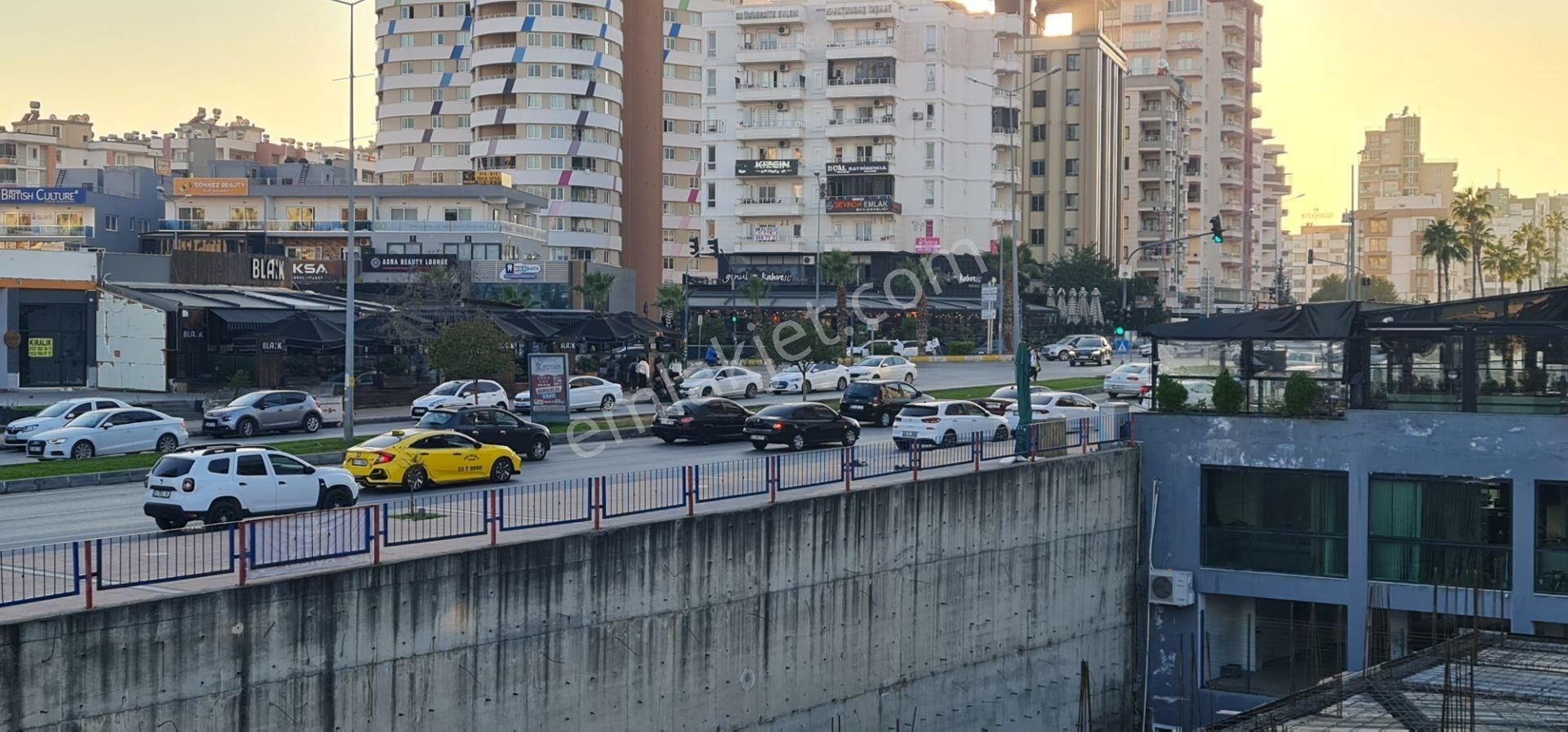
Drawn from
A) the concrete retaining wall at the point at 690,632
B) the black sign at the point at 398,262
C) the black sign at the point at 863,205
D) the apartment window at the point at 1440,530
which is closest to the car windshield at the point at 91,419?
the concrete retaining wall at the point at 690,632

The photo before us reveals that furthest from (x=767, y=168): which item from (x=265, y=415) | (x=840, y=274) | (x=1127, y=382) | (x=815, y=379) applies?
(x=265, y=415)

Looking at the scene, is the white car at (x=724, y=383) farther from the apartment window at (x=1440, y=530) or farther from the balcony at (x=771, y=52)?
the balcony at (x=771, y=52)

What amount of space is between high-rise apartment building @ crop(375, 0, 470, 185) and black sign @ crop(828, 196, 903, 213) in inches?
1580

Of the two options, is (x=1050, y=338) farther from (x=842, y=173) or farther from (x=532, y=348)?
(x=532, y=348)

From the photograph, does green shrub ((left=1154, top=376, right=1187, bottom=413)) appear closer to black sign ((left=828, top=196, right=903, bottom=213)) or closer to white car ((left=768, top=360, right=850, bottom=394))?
white car ((left=768, top=360, right=850, bottom=394))

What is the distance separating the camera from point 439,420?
36.6 meters

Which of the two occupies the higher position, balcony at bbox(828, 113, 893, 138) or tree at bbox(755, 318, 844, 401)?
balcony at bbox(828, 113, 893, 138)

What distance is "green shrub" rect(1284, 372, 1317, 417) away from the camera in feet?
111

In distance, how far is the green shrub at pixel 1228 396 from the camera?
34.6 metres

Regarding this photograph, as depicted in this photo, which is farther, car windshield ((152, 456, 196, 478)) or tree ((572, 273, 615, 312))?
tree ((572, 273, 615, 312))

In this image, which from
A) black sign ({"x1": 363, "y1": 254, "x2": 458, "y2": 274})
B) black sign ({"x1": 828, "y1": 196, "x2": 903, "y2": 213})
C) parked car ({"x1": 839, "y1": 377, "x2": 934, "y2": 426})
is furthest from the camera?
black sign ({"x1": 828, "y1": 196, "x2": 903, "y2": 213})

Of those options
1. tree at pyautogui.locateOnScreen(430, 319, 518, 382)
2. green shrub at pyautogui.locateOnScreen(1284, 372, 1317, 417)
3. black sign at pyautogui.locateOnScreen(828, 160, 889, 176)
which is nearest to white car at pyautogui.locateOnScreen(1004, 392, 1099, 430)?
green shrub at pyautogui.locateOnScreen(1284, 372, 1317, 417)

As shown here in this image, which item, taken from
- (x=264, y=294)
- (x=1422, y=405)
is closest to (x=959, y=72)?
(x=264, y=294)

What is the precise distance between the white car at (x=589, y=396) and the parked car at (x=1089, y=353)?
3500cm
